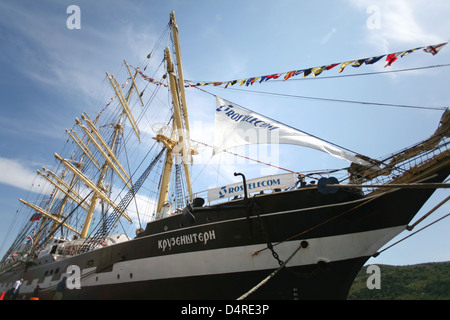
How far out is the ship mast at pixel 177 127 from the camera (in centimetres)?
1560

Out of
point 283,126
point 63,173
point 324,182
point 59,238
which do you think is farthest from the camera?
point 63,173

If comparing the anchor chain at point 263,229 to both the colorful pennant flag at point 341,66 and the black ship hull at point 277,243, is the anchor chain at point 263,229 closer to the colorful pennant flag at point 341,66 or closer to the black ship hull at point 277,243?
the black ship hull at point 277,243

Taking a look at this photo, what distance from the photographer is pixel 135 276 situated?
980cm

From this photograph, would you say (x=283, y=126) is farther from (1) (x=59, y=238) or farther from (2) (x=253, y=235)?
(1) (x=59, y=238)

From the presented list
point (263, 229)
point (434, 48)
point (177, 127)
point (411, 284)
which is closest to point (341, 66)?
point (434, 48)

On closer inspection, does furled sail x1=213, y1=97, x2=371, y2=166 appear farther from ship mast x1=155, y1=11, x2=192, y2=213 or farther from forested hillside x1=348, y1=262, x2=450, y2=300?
forested hillside x1=348, y1=262, x2=450, y2=300

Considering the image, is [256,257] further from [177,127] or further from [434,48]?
[177,127]

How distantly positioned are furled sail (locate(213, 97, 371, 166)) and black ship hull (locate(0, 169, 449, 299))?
5.01 ft

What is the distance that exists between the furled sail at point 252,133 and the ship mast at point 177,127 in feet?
18.6

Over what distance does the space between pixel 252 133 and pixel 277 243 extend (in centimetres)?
410

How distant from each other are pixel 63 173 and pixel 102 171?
19006mm

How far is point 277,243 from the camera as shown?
7.29 m

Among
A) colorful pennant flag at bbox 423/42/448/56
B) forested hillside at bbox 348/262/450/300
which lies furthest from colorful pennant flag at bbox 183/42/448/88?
forested hillside at bbox 348/262/450/300
